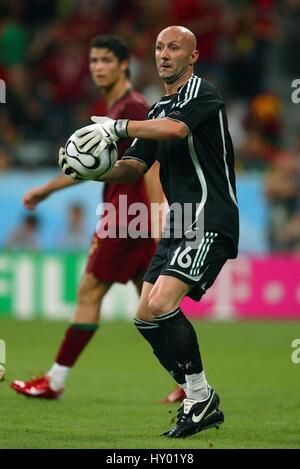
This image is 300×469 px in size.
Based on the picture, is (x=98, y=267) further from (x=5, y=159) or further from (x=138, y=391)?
(x=5, y=159)

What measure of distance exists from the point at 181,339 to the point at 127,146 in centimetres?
214

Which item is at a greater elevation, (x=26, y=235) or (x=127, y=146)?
(x=127, y=146)

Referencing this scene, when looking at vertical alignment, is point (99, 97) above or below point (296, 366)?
above

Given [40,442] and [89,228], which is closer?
[40,442]

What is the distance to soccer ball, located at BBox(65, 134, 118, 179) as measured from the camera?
6.21m

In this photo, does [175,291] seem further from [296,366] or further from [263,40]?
[263,40]

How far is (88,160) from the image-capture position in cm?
621

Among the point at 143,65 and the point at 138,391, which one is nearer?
the point at 138,391

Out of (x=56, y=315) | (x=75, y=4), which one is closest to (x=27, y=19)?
(x=75, y=4)

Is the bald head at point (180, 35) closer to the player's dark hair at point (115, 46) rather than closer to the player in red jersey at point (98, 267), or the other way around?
the player in red jersey at point (98, 267)

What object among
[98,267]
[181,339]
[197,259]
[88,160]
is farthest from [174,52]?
[98,267]

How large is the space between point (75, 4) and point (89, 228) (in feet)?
15.5

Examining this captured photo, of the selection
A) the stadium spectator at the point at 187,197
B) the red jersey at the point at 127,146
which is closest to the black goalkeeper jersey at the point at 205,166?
the stadium spectator at the point at 187,197

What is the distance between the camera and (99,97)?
16.5 m
